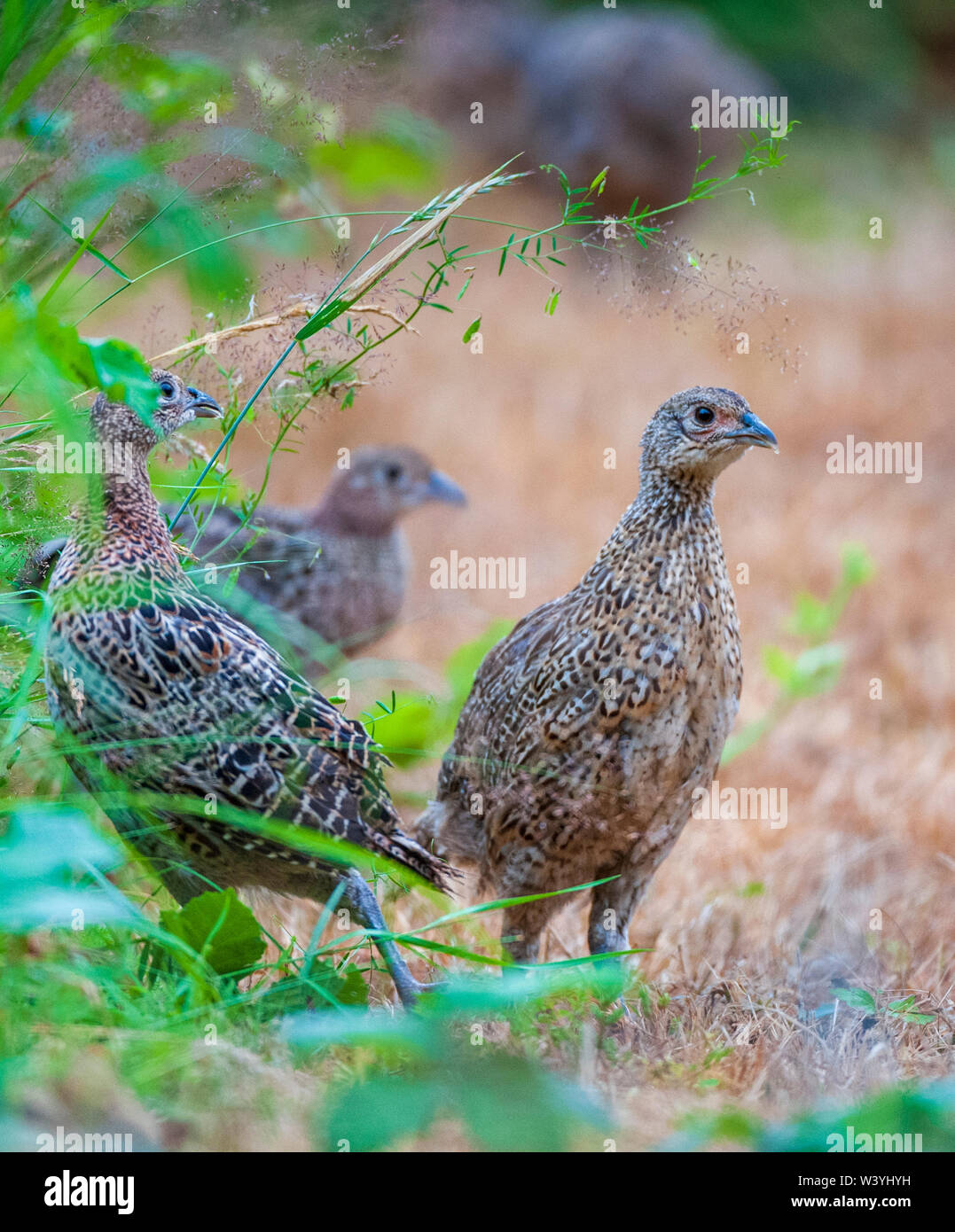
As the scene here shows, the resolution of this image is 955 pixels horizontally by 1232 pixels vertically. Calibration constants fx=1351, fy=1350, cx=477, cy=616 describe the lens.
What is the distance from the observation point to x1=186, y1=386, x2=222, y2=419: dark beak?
8.89 ft

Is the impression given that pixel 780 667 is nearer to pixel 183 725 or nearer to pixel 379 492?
pixel 379 492

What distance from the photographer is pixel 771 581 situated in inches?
235

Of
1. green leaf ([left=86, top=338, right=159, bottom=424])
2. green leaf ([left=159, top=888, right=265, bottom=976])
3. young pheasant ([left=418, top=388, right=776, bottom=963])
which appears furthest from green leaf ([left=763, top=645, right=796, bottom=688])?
green leaf ([left=86, top=338, right=159, bottom=424])

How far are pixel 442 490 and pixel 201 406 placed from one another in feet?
7.95

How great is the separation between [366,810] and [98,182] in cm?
126

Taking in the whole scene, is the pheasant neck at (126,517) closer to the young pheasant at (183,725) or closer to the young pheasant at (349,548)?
the young pheasant at (183,725)

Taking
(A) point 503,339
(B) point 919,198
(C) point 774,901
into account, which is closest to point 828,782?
(C) point 774,901

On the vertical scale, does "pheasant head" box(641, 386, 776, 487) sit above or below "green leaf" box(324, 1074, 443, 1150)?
above

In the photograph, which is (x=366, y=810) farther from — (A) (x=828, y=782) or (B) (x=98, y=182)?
(A) (x=828, y=782)

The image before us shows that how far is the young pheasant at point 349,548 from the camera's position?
4.42 m

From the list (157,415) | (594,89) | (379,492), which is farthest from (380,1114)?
(594,89)

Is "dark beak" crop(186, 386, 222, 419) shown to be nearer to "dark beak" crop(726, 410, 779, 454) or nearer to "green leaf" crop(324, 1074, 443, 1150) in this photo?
"dark beak" crop(726, 410, 779, 454)

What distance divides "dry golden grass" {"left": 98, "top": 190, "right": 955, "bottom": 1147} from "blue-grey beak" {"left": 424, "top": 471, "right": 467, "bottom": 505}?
463 millimetres

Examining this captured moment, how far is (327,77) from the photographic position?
9.14 feet
